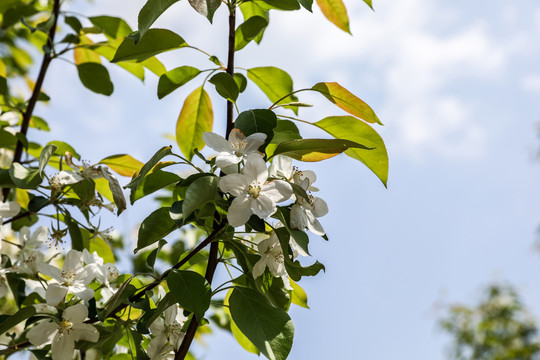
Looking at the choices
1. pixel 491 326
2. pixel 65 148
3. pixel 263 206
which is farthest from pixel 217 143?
pixel 491 326

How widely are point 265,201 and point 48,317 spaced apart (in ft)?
1.25

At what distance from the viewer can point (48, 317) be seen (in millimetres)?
870

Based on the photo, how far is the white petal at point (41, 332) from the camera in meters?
0.86

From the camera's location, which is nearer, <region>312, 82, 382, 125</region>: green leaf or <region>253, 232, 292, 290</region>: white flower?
<region>253, 232, 292, 290</region>: white flower

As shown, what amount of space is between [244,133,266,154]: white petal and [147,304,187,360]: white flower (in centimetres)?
27

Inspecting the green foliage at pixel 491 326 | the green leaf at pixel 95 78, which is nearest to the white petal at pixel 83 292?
the green leaf at pixel 95 78

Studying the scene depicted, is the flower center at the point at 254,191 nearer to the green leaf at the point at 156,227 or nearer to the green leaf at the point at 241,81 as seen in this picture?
the green leaf at the point at 156,227

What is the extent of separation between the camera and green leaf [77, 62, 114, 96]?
1332 millimetres

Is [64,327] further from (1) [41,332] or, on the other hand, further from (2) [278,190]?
(2) [278,190]

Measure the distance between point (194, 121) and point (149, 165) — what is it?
351mm

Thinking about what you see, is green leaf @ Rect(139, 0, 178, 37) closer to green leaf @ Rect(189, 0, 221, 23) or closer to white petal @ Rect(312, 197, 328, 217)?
green leaf @ Rect(189, 0, 221, 23)

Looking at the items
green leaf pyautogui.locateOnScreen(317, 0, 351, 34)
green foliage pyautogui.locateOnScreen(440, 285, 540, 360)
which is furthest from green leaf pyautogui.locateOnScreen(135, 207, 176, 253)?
green foliage pyautogui.locateOnScreen(440, 285, 540, 360)

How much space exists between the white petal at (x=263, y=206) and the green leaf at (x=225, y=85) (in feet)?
0.68

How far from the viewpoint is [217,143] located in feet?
2.65
